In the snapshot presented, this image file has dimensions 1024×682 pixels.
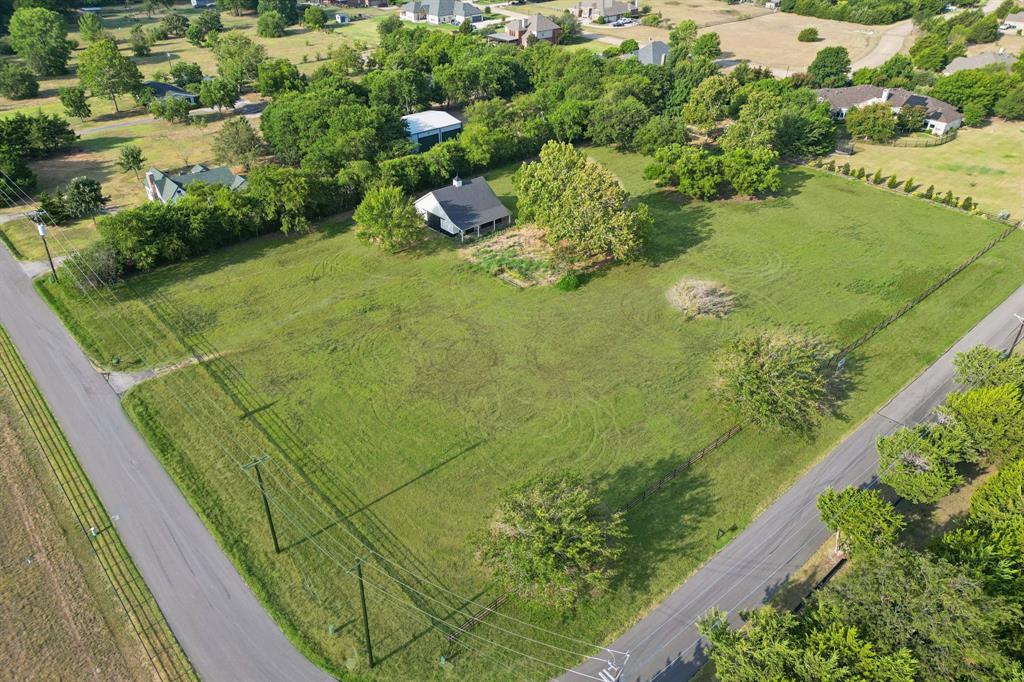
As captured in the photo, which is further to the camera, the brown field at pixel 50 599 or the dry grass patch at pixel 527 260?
the dry grass patch at pixel 527 260

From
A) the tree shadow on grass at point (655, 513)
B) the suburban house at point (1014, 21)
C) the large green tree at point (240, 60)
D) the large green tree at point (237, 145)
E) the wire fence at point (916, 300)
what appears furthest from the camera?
the suburban house at point (1014, 21)

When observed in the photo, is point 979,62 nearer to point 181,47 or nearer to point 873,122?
point 873,122

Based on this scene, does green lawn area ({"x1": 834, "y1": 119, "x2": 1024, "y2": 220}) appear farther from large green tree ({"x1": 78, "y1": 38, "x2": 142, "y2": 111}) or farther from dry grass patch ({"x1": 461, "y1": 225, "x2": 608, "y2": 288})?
large green tree ({"x1": 78, "y1": 38, "x2": 142, "y2": 111})

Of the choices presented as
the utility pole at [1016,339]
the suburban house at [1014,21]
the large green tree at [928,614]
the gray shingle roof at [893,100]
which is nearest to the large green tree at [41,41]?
the gray shingle roof at [893,100]

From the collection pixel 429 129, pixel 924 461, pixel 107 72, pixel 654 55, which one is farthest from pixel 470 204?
pixel 107 72

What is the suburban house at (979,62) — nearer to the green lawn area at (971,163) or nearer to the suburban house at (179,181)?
the green lawn area at (971,163)

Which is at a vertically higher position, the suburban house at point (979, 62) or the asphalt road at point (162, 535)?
the suburban house at point (979, 62)
